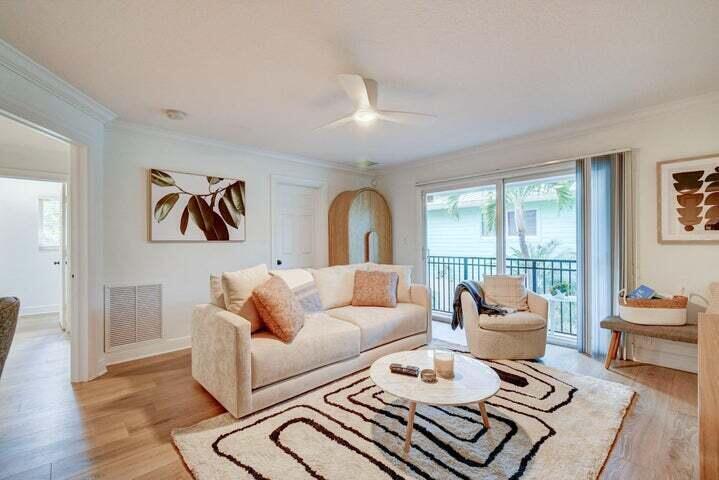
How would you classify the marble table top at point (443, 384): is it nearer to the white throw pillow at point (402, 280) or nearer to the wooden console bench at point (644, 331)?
the white throw pillow at point (402, 280)

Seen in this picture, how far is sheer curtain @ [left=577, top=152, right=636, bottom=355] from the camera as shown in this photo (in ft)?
9.86

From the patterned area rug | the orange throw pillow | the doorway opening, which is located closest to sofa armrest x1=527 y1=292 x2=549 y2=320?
the patterned area rug

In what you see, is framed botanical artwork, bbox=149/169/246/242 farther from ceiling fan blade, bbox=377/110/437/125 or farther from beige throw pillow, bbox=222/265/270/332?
ceiling fan blade, bbox=377/110/437/125

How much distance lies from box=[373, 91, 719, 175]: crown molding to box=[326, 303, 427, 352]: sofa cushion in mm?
2164

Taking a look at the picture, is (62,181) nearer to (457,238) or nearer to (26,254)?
(26,254)

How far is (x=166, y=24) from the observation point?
170 cm

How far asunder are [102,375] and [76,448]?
1.16 m

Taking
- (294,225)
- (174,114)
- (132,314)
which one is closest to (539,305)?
(294,225)

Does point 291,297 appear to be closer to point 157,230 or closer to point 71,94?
point 157,230

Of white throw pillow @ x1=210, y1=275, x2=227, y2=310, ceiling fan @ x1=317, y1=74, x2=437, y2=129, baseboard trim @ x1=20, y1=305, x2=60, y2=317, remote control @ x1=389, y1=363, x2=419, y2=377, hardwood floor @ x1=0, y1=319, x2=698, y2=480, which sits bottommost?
hardwood floor @ x1=0, y1=319, x2=698, y2=480

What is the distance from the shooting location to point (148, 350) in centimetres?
322

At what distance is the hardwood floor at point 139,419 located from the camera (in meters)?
1.62

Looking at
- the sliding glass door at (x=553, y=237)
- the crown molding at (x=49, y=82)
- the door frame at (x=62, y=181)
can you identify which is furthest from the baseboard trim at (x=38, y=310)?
the sliding glass door at (x=553, y=237)

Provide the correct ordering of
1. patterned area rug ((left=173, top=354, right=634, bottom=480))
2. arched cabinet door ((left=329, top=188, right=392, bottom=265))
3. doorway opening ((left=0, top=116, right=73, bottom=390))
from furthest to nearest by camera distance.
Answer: arched cabinet door ((left=329, top=188, right=392, bottom=265)) → doorway opening ((left=0, top=116, right=73, bottom=390)) → patterned area rug ((left=173, top=354, right=634, bottom=480))
